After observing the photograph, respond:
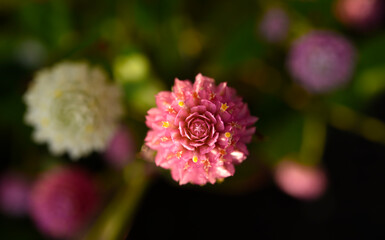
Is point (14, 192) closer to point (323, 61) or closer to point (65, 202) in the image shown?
point (65, 202)

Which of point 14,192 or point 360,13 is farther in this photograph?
point 14,192

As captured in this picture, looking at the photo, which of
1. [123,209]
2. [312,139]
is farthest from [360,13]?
[123,209]

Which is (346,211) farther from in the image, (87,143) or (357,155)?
(87,143)

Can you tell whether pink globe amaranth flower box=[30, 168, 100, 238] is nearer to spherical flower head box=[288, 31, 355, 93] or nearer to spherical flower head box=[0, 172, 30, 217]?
spherical flower head box=[0, 172, 30, 217]

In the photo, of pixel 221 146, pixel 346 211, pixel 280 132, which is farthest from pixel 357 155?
pixel 221 146

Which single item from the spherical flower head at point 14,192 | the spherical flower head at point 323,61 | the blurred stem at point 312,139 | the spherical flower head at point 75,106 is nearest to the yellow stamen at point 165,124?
the spherical flower head at point 75,106

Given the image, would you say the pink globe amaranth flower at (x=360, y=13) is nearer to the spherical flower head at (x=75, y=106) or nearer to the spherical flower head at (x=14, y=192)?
the spherical flower head at (x=75, y=106)
